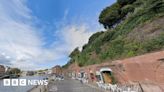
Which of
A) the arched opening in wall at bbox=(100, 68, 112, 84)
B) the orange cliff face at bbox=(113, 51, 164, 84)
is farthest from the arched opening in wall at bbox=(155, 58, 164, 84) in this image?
the arched opening in wall at bbox=(100, 68, 112, 84)

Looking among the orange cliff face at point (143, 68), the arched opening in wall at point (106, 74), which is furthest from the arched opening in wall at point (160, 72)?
the arched opening in wall at point (106, 74)

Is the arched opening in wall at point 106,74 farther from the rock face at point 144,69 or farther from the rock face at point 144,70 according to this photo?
the rock face at point 144,69

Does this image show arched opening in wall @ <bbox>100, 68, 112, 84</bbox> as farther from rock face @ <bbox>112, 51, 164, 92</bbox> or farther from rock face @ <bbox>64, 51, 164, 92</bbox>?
rock face @ <bbox>112, 51, 164, 92</bbox>

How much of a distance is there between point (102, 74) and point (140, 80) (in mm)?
13586

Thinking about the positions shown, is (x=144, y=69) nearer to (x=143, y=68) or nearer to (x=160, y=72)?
(x=143, y=68)

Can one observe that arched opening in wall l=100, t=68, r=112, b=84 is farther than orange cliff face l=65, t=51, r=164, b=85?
Yes

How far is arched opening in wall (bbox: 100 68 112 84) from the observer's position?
27191mm

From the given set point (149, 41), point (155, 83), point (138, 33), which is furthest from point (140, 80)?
point (138, 33)

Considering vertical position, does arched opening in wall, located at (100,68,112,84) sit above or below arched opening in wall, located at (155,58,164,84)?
above

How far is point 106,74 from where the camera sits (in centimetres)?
2956

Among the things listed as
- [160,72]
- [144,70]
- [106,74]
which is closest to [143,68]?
[144,70]

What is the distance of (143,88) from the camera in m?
16.4

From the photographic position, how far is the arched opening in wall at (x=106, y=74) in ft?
89.2

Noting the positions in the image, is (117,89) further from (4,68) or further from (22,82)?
(4,68)
